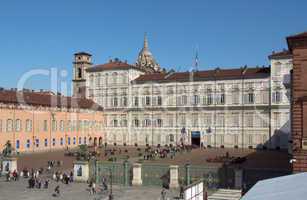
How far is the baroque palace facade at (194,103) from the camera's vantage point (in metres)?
59.0

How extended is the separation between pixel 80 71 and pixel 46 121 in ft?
60.0

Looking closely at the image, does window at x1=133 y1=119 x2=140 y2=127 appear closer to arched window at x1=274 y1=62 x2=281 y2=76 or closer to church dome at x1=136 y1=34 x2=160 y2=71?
arched window at x1=274 y1=62 x2=281 y2=76

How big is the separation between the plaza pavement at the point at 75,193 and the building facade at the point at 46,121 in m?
23.8

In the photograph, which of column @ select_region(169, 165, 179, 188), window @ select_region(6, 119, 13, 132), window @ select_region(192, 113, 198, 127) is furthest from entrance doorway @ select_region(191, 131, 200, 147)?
column @ select_region(169, 165, 179, 188)

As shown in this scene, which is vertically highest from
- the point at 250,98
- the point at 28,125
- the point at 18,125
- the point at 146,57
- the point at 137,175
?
the point at 146,57

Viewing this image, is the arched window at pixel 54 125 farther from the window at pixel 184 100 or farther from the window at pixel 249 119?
the window at pixel 249 119

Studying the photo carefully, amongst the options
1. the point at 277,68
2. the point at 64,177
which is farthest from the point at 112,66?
the point at 64,177

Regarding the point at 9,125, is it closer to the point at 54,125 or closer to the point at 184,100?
the point at 54,125

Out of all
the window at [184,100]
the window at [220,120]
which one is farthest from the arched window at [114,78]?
the window at [220,120]

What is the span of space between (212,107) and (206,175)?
117 feet

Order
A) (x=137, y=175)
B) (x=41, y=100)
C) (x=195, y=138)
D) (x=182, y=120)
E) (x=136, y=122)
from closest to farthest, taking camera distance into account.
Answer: (x=137, y=175), (x=41, y=100), (x=195, y=138), (x=182, y=120), (x=136, y=122)

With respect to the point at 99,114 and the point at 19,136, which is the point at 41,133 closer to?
the point at 19,136

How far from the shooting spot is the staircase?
24.4m

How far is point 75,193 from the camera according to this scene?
27250 mm
